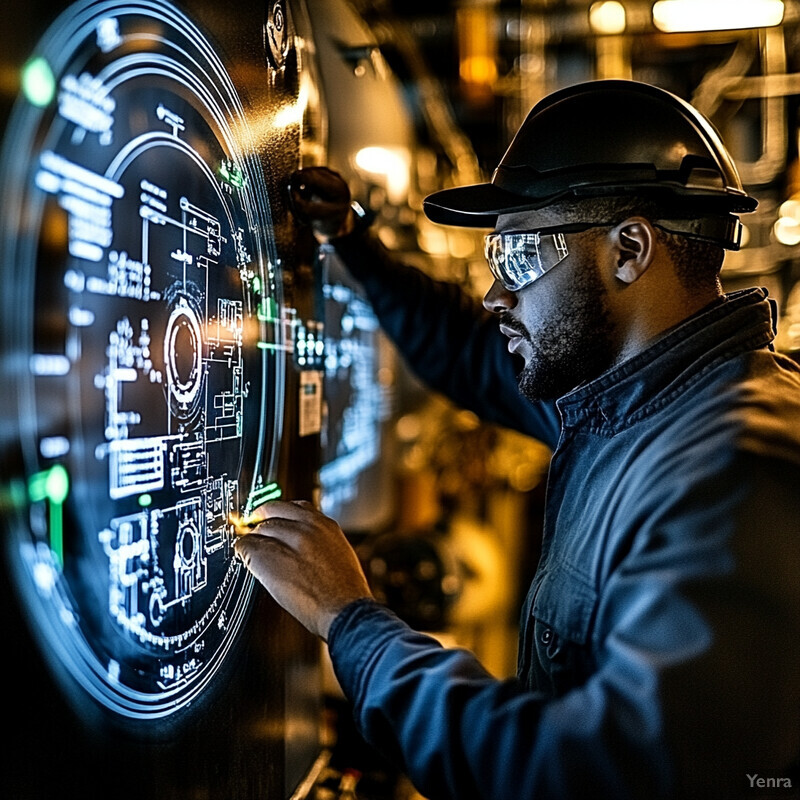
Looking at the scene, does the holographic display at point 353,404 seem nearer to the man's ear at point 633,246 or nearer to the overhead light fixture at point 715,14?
the man's ear at point 633,246

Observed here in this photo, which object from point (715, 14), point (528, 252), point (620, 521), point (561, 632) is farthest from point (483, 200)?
point (715, 14)

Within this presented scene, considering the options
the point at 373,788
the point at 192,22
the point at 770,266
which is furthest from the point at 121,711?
the point at 770,266

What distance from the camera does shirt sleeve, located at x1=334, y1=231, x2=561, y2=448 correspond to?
6.84ft

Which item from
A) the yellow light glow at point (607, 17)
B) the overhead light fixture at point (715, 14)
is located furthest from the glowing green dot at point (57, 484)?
the yellow light glow at point (607, 17)

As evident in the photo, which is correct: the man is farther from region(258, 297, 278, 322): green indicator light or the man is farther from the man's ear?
region(258, 297, 278, 322): green indicator light

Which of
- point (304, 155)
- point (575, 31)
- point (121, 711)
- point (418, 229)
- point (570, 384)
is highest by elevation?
point (575, 31)

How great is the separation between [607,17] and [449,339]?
7.92 feet

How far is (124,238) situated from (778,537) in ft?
2.76

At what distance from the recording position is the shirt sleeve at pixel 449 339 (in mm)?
2086

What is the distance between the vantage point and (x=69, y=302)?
0.86 m

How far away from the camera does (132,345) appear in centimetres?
100

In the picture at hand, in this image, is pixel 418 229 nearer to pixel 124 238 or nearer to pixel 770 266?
pixel 770 266

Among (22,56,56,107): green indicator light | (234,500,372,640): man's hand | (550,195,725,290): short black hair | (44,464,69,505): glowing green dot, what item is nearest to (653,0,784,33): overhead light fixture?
(550,195,725,290): short black hair

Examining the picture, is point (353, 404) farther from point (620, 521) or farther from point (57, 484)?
point (57, 484)
